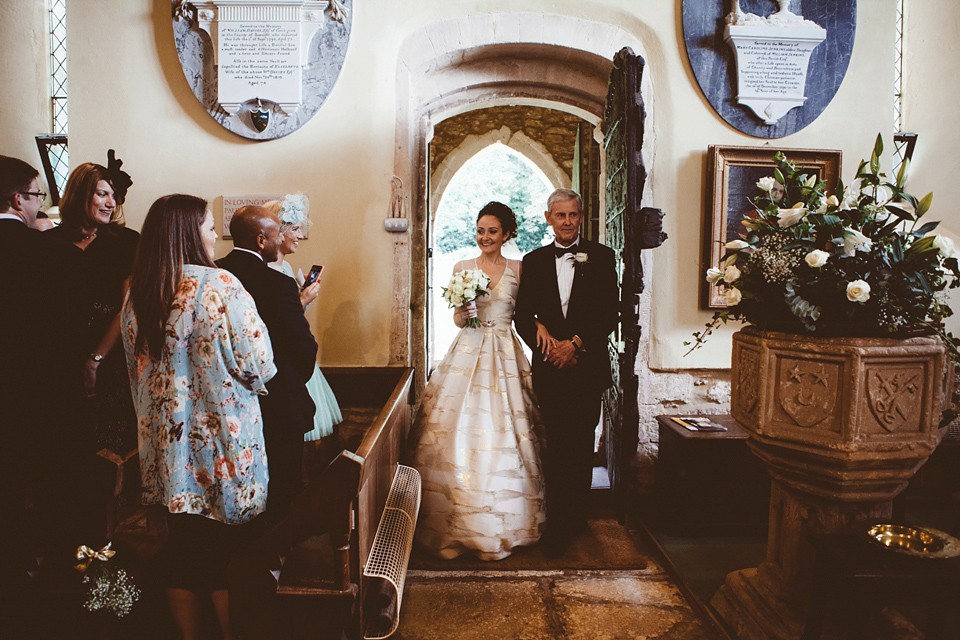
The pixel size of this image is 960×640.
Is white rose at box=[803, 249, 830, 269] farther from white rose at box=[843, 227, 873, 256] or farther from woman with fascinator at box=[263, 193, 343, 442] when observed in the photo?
woman with fascinator at box=[263, 193, 343, 442]

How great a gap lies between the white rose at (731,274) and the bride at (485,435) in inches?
52.4

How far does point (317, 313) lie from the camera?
3.73 m

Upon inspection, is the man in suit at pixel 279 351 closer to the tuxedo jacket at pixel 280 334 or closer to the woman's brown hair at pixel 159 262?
the tuxedo jacket at pixel 280 334

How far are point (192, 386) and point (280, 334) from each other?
0.36 meters

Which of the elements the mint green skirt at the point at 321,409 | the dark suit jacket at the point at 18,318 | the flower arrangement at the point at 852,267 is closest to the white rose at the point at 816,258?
the flower arrangement at the point at 852,267

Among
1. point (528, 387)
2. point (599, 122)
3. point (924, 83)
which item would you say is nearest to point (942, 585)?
point (528, 387)

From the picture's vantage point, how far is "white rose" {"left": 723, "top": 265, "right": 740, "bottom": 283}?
208cm

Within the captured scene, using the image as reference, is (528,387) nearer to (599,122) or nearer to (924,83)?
(599,122)

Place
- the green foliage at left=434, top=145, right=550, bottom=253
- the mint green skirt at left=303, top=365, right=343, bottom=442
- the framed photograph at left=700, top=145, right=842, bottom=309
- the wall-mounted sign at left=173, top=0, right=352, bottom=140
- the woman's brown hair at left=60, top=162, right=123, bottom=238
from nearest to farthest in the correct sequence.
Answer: the woman's brown hair at left=60, top=162, right=123, bottom=238 → the mint green skirt at left=303, top=365, right=343, bottom=442 → the wall-mounted sign at left=173, top=0, right=352, bottom=140 → the framed photograph at left=700, top=145, right=842, bottom=309 → the green foliage at left=434, top=145, right=550, bottom=253

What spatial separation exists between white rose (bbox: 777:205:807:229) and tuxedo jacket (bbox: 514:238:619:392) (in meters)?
1.16

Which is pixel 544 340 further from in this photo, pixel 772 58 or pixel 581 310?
pixel 772 58

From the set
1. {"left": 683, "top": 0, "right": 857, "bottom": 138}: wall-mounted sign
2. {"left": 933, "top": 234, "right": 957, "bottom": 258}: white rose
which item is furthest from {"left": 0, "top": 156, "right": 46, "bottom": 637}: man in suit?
{"left": 683, "top": 0, "right": 857, "bottom": 138}: wall-mounted sign

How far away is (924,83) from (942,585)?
4.32 meters

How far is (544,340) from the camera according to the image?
118 inches
